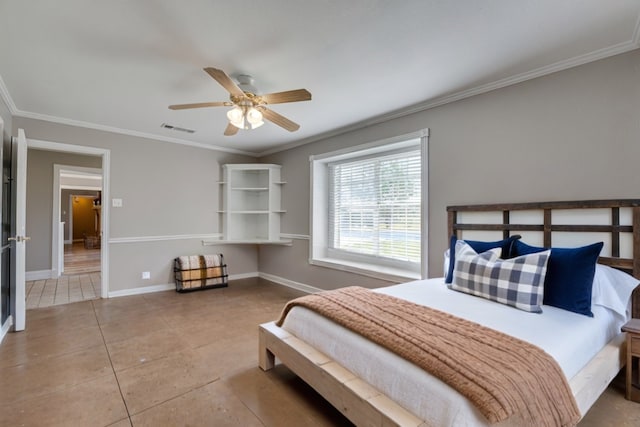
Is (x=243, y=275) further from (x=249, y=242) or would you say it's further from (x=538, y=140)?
(x=538, y=140)

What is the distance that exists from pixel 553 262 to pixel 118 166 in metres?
4.96

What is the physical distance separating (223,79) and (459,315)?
2.13m

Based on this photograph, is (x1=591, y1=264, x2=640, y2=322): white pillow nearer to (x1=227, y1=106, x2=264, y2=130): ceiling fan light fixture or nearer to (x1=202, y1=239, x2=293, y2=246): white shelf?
(x1=227, y1=106, x2=264, y2=130): ceiling fan light fixture

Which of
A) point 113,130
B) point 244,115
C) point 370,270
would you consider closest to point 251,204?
point 113,130

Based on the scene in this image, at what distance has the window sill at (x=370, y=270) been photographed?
3328 millimetres

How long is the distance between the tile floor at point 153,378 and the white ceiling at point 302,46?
2.29m

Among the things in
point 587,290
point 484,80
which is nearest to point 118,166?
point 484,80

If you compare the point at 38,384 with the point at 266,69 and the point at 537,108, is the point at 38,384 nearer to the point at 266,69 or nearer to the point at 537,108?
the point at 266,69

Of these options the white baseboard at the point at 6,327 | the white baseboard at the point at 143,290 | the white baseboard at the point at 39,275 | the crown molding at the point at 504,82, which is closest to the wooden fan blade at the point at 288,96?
the crown molding at the point at 504,82

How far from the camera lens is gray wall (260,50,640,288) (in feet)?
6.73

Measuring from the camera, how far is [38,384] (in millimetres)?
2053

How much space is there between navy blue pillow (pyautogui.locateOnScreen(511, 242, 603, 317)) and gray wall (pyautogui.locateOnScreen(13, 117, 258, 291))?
4494 mm

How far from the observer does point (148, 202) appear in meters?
4.39

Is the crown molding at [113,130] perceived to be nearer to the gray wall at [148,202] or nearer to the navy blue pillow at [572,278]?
the gray wall at [148,202]
